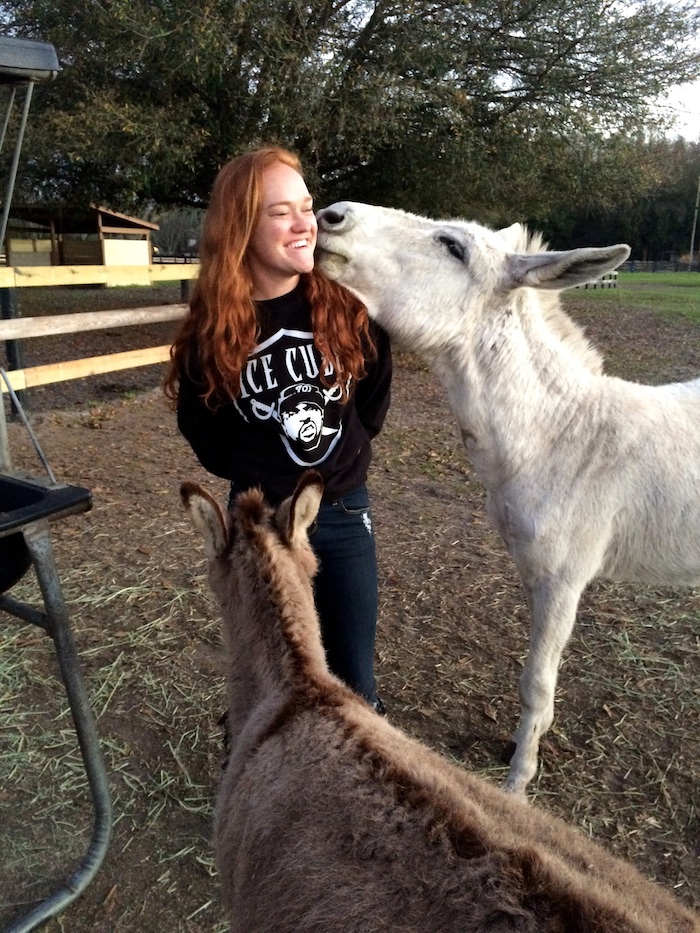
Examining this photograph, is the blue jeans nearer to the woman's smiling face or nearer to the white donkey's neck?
the white donkey's neck

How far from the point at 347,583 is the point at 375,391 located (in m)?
0.76

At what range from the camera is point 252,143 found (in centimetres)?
963

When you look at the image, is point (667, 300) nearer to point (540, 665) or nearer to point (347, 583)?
point (540, 665)

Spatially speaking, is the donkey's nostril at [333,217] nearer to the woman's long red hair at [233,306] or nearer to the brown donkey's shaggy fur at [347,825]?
the woman's long red hair at [233,306]

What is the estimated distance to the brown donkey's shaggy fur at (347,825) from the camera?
1.14 m

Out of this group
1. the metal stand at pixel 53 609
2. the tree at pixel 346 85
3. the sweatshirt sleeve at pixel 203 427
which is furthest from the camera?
the tree at pixel 346 85

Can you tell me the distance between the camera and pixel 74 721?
2.40 meters

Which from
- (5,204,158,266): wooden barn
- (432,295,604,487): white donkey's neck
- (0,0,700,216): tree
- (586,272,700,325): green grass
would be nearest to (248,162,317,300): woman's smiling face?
(432,295,604,487): white donkey's neck

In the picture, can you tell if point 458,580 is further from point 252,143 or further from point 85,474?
point 252,143

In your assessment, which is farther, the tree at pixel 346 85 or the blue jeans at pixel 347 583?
the tree at pixel 346 85

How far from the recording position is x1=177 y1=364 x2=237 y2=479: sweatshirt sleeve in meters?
2.64

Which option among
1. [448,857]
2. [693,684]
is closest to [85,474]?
[693,684]

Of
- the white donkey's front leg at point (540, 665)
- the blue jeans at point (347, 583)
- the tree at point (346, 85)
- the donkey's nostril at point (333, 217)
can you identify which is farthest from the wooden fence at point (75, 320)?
the white donkey's front leg at point (540, 665)

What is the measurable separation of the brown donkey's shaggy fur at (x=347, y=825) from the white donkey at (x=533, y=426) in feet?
4.08
